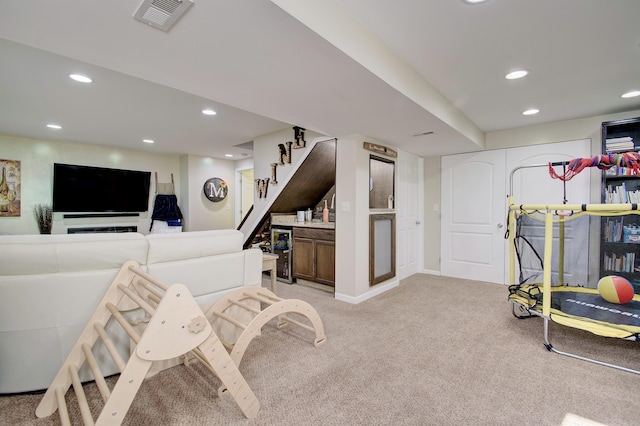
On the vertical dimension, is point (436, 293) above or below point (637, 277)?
below

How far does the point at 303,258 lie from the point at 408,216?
6.29ft

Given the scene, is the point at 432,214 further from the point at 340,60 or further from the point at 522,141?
the point at 340,60

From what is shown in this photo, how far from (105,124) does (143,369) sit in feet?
14.6

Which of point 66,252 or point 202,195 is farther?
point 202,195

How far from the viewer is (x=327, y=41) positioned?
1.54 m

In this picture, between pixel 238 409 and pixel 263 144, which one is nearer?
pixel 238 409

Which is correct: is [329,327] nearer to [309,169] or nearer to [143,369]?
[143,369]

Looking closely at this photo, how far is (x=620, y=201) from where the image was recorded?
3.25 meters

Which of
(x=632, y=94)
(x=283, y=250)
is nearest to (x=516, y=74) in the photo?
(x=632, y=94)

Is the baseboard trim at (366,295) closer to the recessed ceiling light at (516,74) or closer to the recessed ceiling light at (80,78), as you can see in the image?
the recessed ceiling light at (516,74)

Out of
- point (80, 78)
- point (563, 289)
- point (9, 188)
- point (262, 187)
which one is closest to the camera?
point (80, 78)

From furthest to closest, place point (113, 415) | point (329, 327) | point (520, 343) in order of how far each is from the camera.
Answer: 1. point (329, 327)
2. point (520, 343)
3. point (113, 415)

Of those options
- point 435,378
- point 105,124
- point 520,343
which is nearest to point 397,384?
point 435,378

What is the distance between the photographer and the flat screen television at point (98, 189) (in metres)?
5.43
